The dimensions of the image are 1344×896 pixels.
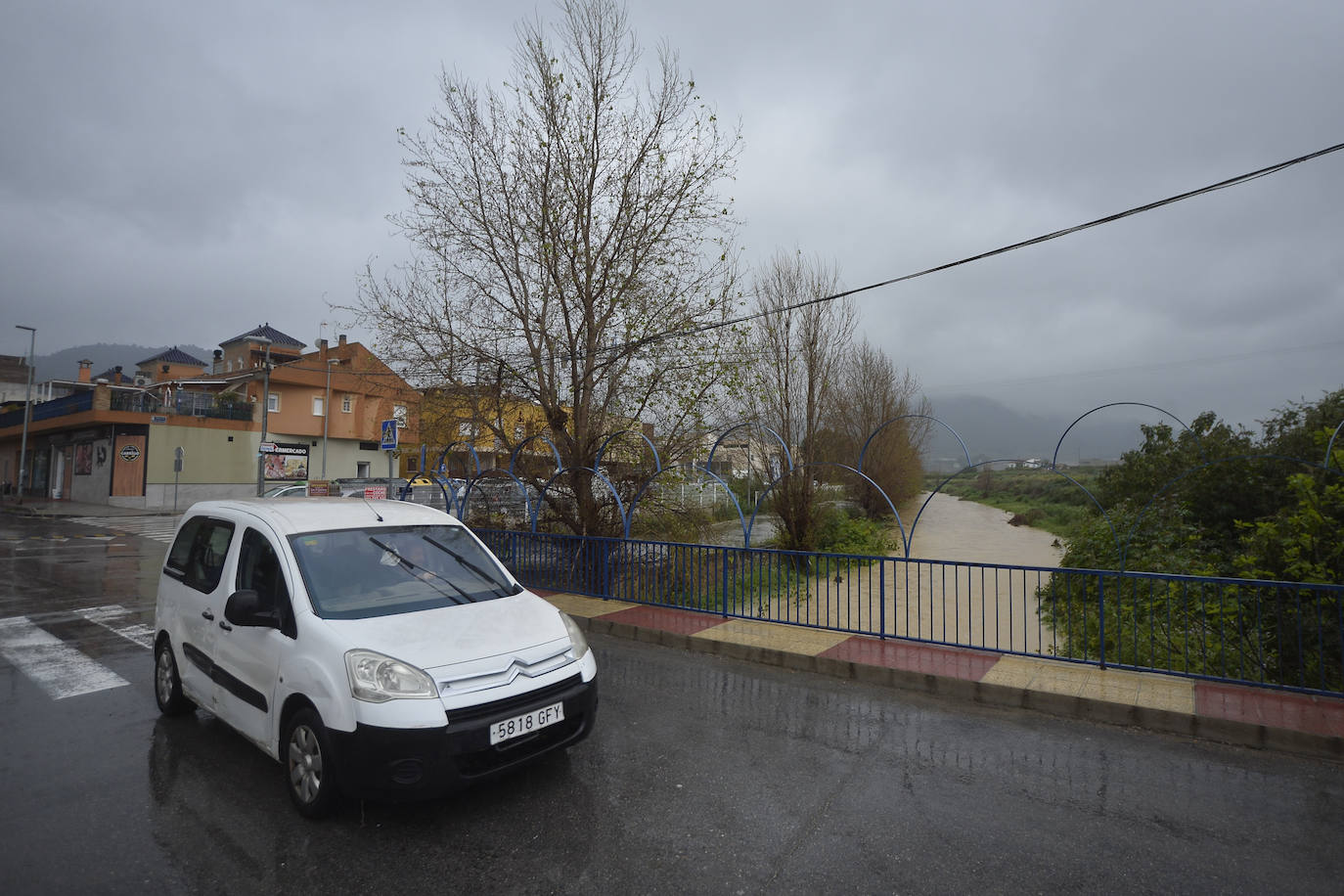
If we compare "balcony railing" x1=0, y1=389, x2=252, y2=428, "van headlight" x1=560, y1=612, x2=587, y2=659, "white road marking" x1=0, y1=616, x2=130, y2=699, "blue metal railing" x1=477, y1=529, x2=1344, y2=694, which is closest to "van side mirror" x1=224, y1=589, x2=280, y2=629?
"van headlight" x1=560, y1=612, x2=587, y2=659

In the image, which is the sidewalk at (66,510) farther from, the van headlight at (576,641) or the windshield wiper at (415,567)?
the van headlight at (576,641)

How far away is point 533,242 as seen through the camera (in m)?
13.8

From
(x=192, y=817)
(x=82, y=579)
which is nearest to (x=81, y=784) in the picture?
(x=192, y=817)

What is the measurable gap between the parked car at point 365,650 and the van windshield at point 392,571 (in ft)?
0.03

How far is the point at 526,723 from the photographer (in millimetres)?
3775

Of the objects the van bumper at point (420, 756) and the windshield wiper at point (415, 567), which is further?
the windshield wiper at point (415, 567)

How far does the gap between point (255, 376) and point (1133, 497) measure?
41.4 meters

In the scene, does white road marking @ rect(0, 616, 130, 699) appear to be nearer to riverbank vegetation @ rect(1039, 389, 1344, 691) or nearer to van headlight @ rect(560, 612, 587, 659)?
van headlight @ rect(560, 612, 587, 659)

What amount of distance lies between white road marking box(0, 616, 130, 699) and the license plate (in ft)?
15.2

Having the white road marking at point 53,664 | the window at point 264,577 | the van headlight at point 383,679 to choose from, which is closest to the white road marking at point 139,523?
the white road marking at point 53,664

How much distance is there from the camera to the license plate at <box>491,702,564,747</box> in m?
3.65

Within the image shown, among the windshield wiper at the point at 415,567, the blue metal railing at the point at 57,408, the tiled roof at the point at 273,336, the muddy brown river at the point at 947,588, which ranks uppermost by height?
the tiled roof at the point at 273,336

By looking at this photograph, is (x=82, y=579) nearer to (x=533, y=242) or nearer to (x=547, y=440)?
(x=547, y=440)

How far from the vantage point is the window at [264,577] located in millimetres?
4035
